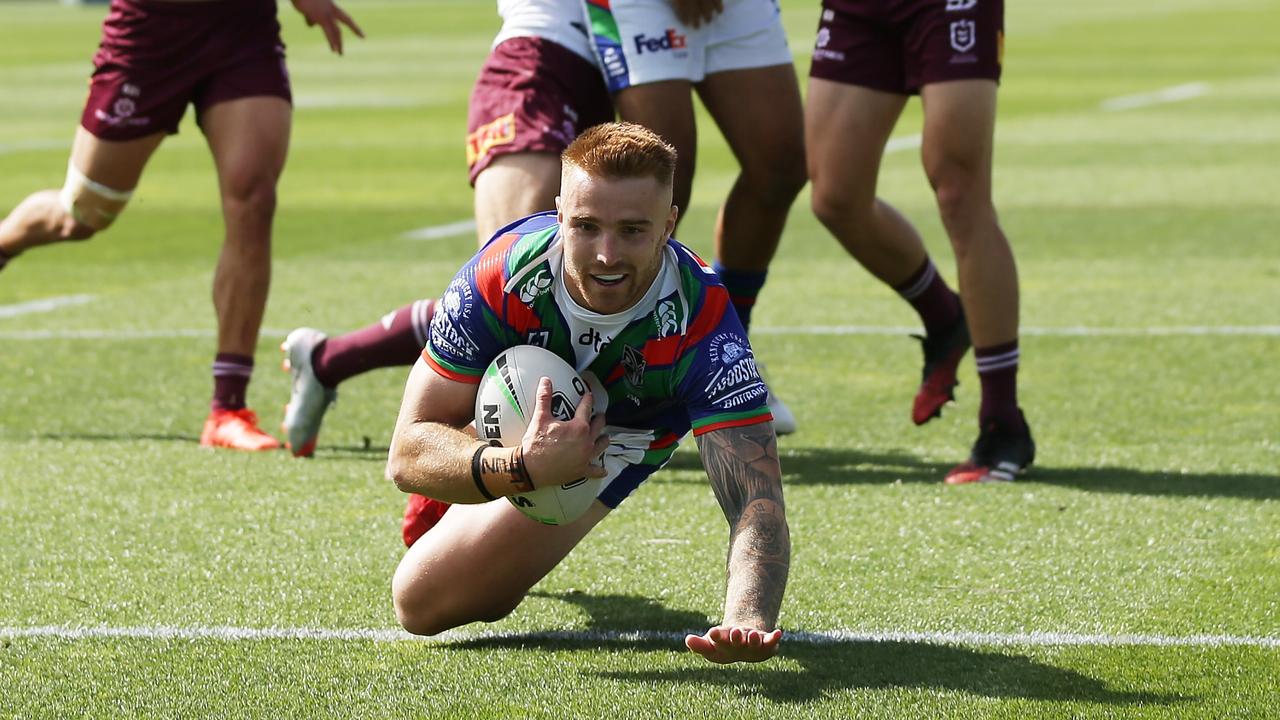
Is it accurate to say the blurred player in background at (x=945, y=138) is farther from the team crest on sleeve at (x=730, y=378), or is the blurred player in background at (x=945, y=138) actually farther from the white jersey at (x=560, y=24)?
the team crest on sleeve at (x=730, y=378)

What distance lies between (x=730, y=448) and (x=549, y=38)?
8.05 ft

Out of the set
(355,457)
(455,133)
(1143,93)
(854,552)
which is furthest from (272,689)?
(1143,93)

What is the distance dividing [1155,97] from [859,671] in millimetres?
22353

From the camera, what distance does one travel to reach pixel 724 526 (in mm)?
5613

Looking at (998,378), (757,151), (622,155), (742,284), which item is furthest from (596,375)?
A: (742,284)

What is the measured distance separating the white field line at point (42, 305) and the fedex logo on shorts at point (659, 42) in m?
4.55

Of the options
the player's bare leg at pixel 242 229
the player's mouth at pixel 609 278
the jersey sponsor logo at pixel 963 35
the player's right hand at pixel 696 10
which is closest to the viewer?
the player's mouth at pixel 609 278

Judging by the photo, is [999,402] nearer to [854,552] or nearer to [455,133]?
[854,552]

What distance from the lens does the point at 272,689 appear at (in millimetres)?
4152

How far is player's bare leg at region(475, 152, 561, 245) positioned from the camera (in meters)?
6.09

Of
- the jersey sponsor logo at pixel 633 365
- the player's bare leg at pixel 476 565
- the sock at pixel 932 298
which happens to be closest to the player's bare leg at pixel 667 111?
the sock at pixel 932 298

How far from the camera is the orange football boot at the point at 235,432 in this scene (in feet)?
22.1

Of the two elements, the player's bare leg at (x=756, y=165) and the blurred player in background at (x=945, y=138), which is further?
the player's bare leg at (x=756, y=165)

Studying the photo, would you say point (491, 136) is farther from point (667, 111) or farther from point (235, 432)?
point (235, 432)
